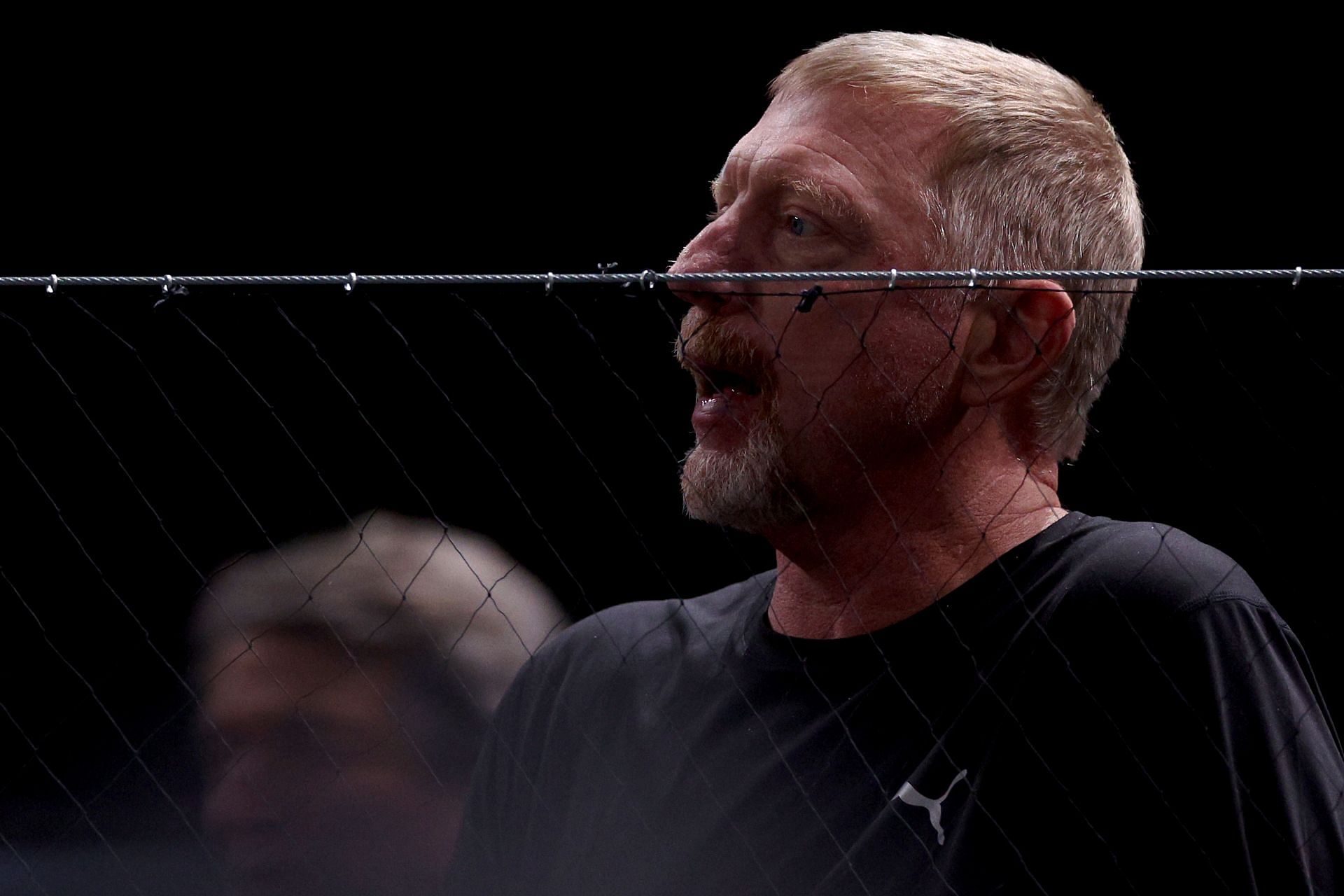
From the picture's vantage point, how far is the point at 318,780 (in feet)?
4.03

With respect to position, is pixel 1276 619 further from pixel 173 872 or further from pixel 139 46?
pixel 139 46

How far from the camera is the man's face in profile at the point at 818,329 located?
1064 millimetres

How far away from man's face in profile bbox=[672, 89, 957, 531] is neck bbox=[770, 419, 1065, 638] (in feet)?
0.10

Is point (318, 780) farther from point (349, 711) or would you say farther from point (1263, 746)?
point (1263, 746)

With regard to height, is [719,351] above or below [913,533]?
above

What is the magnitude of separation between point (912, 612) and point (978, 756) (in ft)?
0.56

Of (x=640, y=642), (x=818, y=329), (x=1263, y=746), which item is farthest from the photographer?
(x=640, y=642)

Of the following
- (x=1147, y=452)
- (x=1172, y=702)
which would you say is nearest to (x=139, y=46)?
(x=1147, y=452)

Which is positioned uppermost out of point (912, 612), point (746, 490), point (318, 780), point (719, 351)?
point (719, 351)

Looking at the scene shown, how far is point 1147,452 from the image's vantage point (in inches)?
76.2

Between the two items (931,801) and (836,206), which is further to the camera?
(836,206)

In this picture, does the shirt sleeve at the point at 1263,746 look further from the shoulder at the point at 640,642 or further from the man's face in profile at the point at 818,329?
the shoulder at the point at 640,642

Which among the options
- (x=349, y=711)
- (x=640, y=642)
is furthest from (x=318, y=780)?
(x=640, y=642)

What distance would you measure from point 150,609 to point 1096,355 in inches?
52.1
